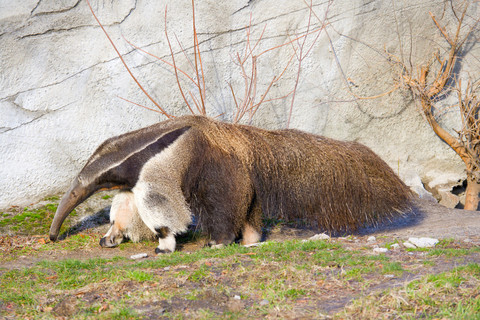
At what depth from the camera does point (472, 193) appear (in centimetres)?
863

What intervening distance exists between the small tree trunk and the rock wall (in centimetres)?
34

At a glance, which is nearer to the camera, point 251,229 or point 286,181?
point 286,181

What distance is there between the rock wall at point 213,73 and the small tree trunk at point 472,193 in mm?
335

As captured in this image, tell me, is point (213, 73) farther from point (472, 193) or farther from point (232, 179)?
point (472, 193)

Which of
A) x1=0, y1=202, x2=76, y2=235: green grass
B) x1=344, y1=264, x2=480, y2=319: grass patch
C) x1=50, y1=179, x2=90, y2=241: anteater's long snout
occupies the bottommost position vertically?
x1=344, y1=264, x2=480, y2=319: grass patch

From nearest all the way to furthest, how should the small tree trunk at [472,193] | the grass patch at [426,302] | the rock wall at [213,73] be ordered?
the grass patch at [426,302] → the rock wall at [213,73] → the small tree trunk at [472,193]

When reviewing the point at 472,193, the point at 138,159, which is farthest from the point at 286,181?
the point at 472,193

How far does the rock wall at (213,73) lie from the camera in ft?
25.4

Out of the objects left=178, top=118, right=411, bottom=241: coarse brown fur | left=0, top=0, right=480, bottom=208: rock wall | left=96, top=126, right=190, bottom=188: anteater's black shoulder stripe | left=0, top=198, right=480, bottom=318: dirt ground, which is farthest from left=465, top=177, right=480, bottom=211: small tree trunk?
left=96, top=126, right=190, bottom=188: anteater's black shoulder stripe

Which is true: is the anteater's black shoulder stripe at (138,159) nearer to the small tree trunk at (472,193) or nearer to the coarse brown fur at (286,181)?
the coarse brown fur at (286,181)

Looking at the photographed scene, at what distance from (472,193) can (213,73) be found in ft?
15.2

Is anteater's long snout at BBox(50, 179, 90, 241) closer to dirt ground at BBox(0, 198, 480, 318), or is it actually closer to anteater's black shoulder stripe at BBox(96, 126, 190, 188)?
dirt ground at BBox(0, 198, 480, 318)

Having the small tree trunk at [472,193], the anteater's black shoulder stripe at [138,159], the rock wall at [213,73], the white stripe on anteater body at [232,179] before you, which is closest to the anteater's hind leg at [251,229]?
the white stripe on anteater body at [232,179]

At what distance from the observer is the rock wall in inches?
305
